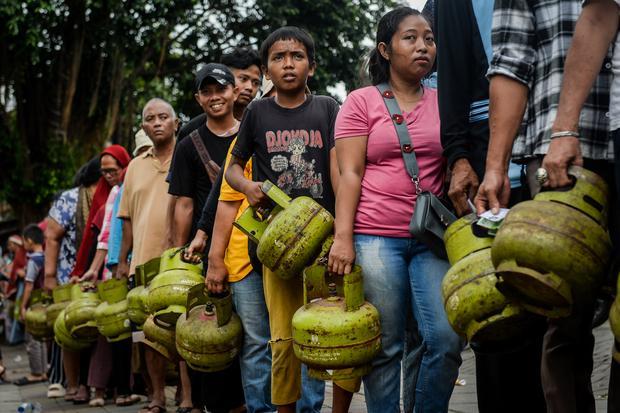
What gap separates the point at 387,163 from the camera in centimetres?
407

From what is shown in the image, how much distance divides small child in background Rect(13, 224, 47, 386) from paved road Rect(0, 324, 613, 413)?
16.0 inches

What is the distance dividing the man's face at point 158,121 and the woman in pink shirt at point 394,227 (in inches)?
120

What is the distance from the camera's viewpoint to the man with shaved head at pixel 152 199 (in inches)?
267

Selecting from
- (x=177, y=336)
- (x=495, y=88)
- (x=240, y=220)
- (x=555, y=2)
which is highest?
(x=555, y=2)

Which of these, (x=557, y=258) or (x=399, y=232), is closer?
(x=557, y=258)

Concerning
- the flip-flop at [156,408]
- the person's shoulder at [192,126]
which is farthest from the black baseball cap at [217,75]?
the flip-flop at [156,408]

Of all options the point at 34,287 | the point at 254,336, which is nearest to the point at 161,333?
the point at 254,336

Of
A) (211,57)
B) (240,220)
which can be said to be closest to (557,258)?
(240,220)

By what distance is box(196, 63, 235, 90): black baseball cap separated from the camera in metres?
5.86

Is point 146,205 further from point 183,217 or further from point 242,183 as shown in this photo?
point 242,183

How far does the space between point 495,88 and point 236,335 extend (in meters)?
2.16

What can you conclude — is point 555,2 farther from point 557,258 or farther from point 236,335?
point 236,335

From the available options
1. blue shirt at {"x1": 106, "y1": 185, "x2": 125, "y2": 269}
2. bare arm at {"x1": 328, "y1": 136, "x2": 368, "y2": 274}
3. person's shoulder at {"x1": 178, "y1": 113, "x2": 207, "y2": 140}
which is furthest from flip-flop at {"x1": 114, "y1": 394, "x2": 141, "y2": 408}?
bare arm at {"x1": 328, "y1": 136, "x2": 368, "y2": 274}

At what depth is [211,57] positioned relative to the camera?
65.5ft
